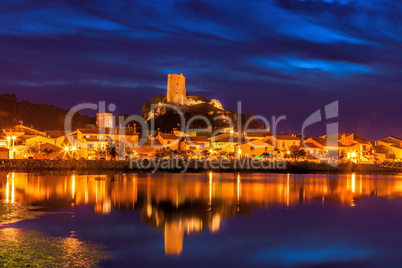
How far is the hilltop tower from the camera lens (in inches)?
5059

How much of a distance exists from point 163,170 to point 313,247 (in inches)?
1739

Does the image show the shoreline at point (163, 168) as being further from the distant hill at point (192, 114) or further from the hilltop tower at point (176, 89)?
the hilltop tower at point (176, 89)

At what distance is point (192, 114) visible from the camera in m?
122

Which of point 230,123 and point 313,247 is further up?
point 230,123

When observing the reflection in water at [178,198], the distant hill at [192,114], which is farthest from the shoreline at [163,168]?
the distant hill at [192,114]

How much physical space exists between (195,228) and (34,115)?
408 ft

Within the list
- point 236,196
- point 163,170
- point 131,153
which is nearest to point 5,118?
point 131,153

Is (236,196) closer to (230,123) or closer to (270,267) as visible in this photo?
(270,267)

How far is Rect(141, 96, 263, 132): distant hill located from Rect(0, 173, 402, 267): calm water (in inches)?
2985

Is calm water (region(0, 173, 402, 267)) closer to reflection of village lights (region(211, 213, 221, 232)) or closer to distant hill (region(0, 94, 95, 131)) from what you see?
reflection of village lights (region(211, 213, 221, 232))

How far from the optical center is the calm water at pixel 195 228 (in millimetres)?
15422

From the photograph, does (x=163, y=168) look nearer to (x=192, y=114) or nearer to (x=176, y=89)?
(x=192, y=114)

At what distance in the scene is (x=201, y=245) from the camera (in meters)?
17.3

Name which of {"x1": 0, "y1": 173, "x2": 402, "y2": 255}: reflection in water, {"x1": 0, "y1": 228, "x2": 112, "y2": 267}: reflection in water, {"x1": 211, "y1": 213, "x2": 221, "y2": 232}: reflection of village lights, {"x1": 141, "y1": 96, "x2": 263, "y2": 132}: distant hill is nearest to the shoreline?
{"x1": 0, "y1": 173, "x2": 402, "y2": 255}: reflection in water
